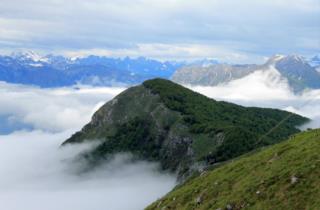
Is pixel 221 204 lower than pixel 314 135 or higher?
lower

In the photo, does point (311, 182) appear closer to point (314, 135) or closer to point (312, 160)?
point (312, 160)

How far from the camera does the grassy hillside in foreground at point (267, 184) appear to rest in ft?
226

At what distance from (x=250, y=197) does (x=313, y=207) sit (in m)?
12.4

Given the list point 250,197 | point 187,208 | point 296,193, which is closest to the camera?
point 296,193

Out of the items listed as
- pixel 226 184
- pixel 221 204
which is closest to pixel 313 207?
pixel 221 204

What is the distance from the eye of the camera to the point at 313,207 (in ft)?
207

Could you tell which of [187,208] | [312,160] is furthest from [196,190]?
[312,160]

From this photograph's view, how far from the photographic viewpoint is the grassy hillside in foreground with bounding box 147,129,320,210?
2707 inches

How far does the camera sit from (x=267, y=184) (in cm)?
7569

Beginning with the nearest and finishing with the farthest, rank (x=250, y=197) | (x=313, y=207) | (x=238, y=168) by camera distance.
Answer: (x=313, y=207) < (x=250, y=197) < (x=238, y=168)

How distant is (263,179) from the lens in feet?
257

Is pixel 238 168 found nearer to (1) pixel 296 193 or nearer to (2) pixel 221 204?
(2) pixel 221 204

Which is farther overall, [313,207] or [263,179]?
[263,179]

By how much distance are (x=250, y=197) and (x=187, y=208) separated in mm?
15578
